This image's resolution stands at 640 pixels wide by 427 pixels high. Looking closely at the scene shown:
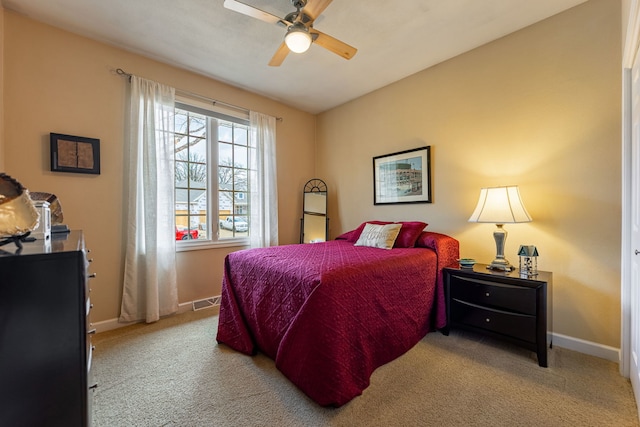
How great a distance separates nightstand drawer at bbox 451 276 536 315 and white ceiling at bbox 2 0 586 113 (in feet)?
7.15

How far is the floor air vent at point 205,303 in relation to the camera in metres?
3.08

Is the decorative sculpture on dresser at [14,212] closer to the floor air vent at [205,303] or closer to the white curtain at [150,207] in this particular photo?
the white curtain at [150,207]

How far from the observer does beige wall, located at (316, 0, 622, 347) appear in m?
1.99

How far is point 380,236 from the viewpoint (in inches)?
111

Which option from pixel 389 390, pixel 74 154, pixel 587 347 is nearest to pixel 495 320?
pixel 587 347

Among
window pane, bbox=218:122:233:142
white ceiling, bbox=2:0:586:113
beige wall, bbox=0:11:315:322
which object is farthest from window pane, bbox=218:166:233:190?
white ceiling, bbox=2:0:586:113

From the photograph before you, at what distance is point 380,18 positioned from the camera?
223 centimetres

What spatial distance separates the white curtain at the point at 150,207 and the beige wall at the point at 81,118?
12 cm

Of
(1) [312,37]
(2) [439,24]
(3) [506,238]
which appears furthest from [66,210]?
(3) [506,238]

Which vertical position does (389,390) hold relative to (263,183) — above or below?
below

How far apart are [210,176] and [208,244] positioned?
0.82m

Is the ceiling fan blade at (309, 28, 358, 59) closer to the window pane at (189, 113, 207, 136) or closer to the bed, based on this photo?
the bed

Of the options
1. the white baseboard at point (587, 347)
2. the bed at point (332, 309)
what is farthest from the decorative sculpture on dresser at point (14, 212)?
the white baseboard at point (587, 347)

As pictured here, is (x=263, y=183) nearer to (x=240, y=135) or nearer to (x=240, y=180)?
(x=240, y=180)
